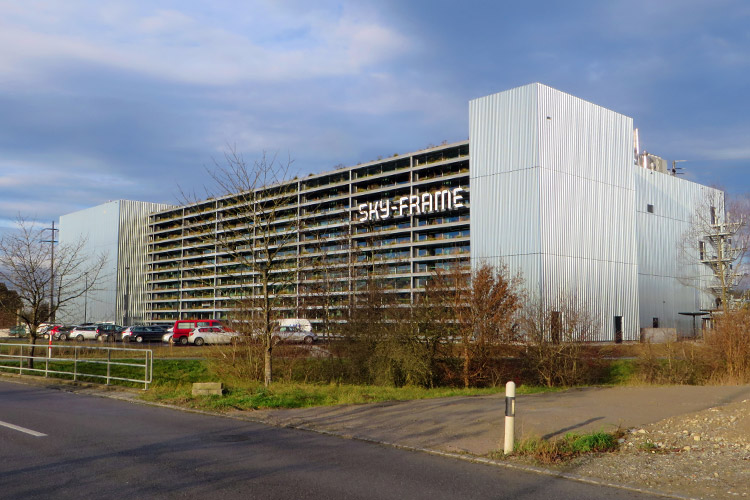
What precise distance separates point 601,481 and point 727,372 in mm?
15660

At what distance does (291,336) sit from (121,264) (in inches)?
3223

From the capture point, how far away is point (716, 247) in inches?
2362

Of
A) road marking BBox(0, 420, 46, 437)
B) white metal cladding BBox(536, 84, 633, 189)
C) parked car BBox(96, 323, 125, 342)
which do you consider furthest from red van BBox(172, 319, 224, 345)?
Answer: road marking BBox(0, 420, 46, 437)

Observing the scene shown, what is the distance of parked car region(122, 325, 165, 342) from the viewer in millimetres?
54981

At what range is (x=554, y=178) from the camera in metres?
49.1

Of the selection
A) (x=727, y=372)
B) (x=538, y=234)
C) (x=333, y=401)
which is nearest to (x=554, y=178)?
(x=538, y=234)

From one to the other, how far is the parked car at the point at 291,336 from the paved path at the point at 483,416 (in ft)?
18.5

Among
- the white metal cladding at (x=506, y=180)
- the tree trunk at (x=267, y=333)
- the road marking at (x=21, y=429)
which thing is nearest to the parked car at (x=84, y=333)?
the white metal cladding at (x=506, y=180)

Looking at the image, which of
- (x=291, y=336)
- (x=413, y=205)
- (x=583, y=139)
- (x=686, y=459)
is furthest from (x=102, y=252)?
(x=686, y=459)

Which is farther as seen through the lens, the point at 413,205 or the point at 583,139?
the point at 413,205

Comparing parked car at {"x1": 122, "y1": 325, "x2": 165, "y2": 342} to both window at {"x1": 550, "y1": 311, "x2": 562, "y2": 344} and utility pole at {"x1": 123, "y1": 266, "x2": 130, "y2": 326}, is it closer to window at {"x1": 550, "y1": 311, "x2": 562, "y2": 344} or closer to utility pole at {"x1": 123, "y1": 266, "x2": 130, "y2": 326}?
utility pole at {"x1": 123, "y1": 266, "x2": 130, "y2": 326}

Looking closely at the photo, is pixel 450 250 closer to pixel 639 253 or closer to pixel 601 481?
pixel 639 253

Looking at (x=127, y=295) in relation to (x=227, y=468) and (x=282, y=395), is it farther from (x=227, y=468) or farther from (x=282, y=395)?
(x=227, y=468)

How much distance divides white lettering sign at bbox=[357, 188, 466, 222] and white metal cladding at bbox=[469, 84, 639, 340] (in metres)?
5.52
